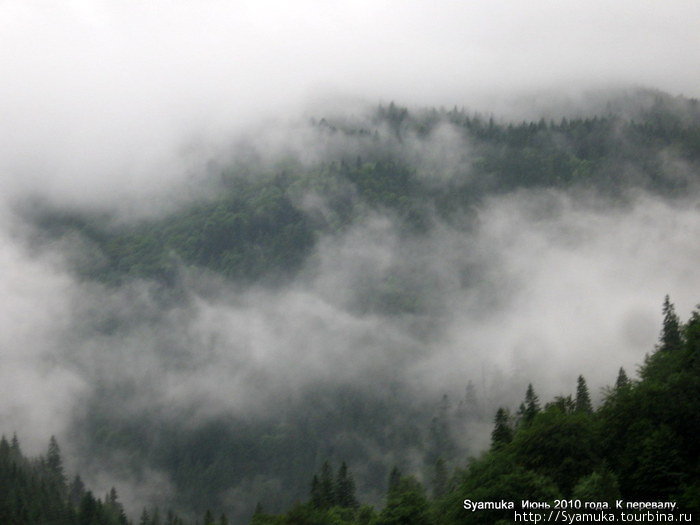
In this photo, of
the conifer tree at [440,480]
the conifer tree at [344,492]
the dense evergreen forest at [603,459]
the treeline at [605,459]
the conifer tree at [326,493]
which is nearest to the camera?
the treeline at [605,459]

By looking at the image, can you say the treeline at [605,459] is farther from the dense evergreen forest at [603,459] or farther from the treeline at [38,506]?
the treeline at [38,506]

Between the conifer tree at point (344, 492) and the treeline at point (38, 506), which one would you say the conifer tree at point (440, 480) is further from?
the treeline at point (38, 506)

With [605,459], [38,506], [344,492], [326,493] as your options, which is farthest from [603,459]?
[38,506]

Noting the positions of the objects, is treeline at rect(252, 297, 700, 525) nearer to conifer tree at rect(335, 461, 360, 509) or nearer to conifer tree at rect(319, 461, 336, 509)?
conifer tree at rect(319, 461, 336, 509)

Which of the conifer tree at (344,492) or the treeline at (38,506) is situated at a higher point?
the treeline at (38,506)

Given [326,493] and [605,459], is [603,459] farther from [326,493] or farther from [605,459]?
[326,493]

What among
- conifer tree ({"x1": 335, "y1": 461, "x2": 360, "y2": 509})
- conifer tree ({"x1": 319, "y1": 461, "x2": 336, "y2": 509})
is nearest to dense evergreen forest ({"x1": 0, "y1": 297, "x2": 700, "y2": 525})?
conifer tree ({"x1": 319, "y1": 461, "x2": 336, "y2": 509})

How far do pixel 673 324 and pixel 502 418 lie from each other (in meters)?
30.7

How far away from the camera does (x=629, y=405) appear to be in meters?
73.9

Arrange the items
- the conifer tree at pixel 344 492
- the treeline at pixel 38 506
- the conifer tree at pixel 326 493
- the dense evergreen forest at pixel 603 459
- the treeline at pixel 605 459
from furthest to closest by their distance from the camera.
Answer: the treeline at pixel 38 506, the conifer tree at pixel 344 492, the conifer tree at pixel 326 493, the dense evergreen forest at pixel 603 459, the treeline at pixel 605 459

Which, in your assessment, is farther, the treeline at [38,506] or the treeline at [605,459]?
the treeline at [38,506]

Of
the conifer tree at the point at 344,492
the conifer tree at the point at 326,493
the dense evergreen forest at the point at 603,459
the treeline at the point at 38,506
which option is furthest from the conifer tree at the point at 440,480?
the dense evergreen forest at the point at 603,459

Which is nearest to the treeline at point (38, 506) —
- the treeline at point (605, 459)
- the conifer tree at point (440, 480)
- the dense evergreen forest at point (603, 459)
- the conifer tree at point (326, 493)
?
the conifer tree at point (326, 493)

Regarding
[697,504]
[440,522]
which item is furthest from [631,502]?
[440,522]
